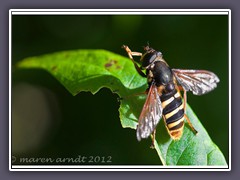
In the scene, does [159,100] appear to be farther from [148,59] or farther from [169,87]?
[148,59]

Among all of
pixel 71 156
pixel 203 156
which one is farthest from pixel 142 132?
pixel 71 156

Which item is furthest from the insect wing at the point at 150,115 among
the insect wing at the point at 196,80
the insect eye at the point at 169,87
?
the insect wing at the point at 196,80

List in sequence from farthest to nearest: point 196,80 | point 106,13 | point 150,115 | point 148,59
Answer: point 106,13, point 196,80, point 148,59, point 150,115

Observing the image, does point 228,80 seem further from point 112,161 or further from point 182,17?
point 112,161

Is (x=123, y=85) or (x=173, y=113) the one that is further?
(x=123, y=85)

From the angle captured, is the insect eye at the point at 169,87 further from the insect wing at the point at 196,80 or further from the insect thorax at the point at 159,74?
the insect wing at the point at 196,80

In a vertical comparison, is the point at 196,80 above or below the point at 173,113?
above

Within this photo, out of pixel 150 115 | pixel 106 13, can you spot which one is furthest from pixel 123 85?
pixel 106 13
